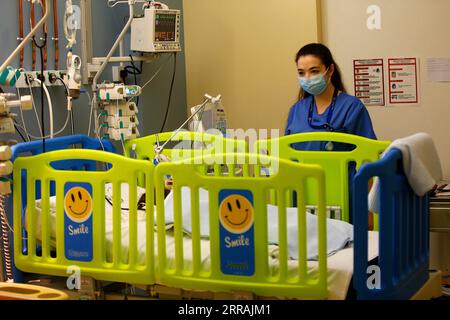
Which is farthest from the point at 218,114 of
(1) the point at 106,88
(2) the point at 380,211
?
(2) the point at 380,211

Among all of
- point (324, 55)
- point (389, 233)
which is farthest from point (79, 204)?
point (324, 55)

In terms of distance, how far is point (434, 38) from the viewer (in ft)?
14.9

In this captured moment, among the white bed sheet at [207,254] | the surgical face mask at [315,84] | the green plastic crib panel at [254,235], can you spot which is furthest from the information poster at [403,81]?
the green plastic crib panel at [254,235]

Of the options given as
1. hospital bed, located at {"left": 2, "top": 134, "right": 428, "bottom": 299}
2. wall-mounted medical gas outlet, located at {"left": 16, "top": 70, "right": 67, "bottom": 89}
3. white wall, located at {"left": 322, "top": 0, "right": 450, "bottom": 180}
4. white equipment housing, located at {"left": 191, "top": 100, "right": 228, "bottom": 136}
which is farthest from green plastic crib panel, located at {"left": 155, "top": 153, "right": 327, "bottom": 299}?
white wall, located at {"left": 322, "top": 0, "right": 450, "bottom": 180}

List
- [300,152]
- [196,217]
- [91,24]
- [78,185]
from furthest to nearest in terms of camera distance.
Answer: [91,24]
[300,152]
[78,185]
[196,217]

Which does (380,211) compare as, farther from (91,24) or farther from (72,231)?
(91,24)

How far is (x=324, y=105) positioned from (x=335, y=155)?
577 millimetres

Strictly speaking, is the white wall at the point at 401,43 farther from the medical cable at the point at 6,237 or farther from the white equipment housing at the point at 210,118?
the medical cable at the point at 6,237

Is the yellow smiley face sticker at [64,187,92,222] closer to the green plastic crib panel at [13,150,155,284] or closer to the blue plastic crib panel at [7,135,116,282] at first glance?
the green plastic crib panel at [13,150,155,284]

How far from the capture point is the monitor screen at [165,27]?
4.46 metres

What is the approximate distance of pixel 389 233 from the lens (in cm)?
260

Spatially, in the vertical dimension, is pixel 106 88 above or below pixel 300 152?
above

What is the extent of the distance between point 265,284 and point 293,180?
0.38m

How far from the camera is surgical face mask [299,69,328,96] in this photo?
3.90m
